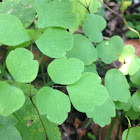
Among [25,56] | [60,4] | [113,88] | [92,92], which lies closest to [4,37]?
[25,56]

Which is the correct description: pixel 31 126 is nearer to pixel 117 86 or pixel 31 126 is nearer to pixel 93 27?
pixel 117 86

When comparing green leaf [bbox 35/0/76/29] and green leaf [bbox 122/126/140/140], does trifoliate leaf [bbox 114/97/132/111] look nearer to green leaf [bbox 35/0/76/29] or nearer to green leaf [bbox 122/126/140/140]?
green leaf [bbox 122/126/140/140]

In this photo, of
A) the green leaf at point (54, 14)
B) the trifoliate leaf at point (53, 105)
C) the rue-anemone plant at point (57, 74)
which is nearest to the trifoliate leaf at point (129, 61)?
the rue-anemone plant at point (57, 74)

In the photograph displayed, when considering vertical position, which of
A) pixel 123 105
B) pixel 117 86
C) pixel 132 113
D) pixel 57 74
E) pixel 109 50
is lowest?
pixel 132 113

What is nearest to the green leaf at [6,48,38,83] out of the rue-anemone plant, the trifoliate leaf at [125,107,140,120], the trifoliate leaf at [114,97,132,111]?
the rue-anemone plant

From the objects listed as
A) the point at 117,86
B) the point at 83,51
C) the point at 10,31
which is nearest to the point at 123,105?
the point at 117,86
